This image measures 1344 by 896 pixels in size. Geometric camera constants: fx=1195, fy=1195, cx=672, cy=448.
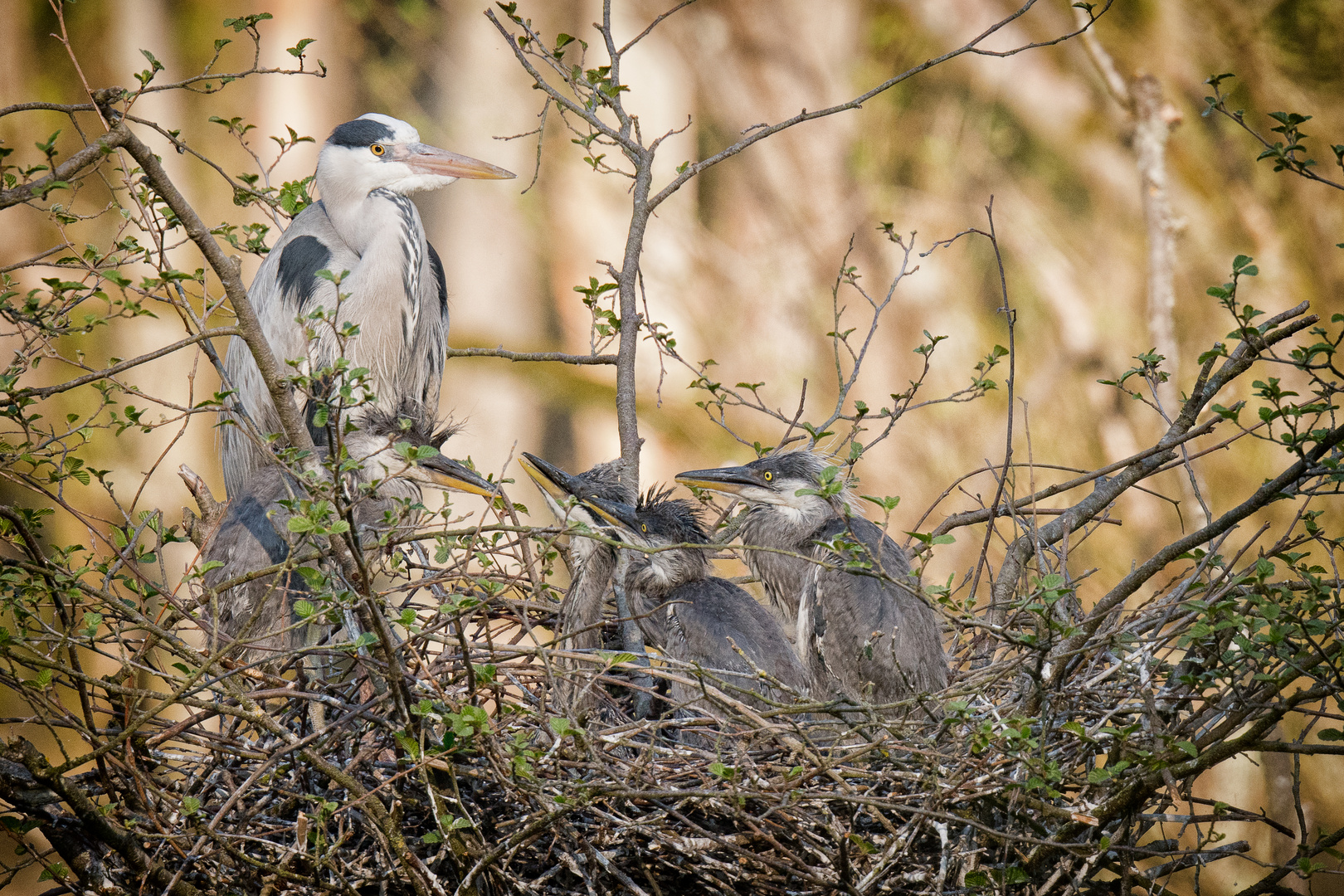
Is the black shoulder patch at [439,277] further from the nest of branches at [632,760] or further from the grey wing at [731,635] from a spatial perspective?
the nest of branches at [632,760]

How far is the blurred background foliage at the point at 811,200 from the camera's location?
5113 millimetres

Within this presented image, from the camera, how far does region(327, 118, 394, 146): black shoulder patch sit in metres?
3.26

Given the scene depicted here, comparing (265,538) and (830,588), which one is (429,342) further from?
(830,588)

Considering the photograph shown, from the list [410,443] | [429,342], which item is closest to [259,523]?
[410,443]

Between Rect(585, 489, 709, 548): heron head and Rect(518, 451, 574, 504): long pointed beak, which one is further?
Rect(518, 451, 574, 504): long pointed beak

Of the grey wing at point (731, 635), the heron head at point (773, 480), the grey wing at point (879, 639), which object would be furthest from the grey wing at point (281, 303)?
the grey wing at point (879, 639)

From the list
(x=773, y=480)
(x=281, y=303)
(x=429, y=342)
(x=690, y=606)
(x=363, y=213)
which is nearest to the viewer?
(x=690, y=606)

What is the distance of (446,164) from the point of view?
3.25 m

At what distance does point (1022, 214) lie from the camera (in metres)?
5.24

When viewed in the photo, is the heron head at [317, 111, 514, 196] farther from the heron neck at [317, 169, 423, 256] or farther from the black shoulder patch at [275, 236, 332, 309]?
the black shoulder patch at [275, 236, 332, 309]

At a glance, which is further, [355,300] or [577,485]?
[355,300]

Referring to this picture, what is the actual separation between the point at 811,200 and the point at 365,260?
267 cm

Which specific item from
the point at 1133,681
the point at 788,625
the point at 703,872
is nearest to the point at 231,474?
the point at 788,625

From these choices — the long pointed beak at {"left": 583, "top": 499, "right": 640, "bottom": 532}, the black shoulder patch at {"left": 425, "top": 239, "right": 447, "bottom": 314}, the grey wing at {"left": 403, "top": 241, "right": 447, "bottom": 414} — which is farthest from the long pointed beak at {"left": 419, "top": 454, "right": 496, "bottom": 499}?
the black shoulder patch at {"left": 425, "top": 239, "right": 447, "bottom": 314}
